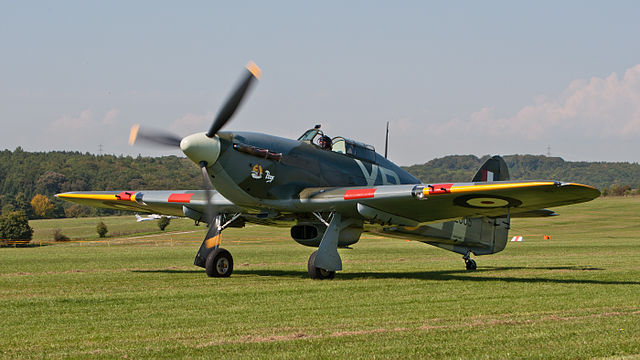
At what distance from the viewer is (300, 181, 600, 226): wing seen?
1379 centimetres

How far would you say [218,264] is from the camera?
53.6 ft

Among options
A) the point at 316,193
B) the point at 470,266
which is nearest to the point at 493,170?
→ the point at 470,266

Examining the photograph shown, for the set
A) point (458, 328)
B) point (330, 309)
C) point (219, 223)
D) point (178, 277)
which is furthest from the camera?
point (219, 223)

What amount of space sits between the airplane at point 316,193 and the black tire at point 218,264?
24 millimetres

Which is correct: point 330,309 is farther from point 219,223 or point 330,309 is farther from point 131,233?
point 131,233

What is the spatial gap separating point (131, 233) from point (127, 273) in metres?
Result: 61.4

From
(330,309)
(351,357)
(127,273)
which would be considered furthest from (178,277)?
(351,357)

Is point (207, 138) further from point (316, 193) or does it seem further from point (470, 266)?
point (470, 266)

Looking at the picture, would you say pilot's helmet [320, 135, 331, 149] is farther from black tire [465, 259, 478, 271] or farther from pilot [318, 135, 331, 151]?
black tire [465, 259, 478, 271]

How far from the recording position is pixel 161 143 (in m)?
15.1

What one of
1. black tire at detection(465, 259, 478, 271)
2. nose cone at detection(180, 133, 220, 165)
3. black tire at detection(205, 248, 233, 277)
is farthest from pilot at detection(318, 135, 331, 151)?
black tire at detection(465, 259, 478, 271)

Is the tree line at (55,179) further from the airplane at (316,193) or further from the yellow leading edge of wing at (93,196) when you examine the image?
the airplane at (316,193)

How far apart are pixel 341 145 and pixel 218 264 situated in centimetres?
435

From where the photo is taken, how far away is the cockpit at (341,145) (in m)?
16.9
